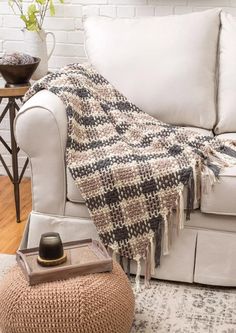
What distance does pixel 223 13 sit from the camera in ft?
8.50

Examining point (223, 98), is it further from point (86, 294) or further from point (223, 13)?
point (86, 294)

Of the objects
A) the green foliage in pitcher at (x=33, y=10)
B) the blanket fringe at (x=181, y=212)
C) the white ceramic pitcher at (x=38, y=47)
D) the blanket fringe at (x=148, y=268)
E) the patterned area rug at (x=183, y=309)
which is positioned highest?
the green foliage in pitcher at (x=33, y=10)

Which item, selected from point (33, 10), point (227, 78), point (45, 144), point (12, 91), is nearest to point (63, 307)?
point (45, 144)

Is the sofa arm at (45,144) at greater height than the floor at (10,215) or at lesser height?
greater

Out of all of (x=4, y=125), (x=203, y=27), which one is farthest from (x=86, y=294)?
(x=4, y=125)

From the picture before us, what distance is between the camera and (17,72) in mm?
2520

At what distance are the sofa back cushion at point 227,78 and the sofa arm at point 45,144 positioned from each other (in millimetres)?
743

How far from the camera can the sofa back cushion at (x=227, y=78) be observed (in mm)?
2463

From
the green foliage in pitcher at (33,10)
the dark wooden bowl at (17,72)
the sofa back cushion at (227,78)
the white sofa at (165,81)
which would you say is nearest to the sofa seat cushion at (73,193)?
the white sofa at (165,81)

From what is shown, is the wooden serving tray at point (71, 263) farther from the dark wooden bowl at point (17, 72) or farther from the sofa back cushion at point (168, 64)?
the dark wooden bowl at point (17, 72)

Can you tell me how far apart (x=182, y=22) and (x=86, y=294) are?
140 centimetres

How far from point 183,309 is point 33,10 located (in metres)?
1.61

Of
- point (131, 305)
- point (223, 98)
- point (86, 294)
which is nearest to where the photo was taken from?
point (86, 294)

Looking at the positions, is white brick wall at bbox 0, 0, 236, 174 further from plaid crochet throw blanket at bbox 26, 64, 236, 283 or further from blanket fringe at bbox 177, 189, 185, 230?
blanket fringe at bbox 177, 189, 185, 230
